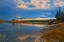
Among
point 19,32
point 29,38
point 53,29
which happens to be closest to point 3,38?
point 19,32

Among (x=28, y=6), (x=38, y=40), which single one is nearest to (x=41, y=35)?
(x=38, y=40)

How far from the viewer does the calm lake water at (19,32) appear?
1691 millimetres

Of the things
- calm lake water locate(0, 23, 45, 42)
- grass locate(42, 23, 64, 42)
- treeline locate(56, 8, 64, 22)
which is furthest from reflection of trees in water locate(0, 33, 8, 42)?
treeline locate(56, 8, 64, 22)

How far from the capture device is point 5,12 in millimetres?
1793

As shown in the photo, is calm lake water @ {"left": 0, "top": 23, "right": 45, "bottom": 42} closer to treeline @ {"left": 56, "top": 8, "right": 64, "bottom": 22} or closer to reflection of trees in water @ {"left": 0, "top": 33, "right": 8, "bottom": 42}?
reflection of trees in water @ {"left": 0, "top": 33, "right": 8, "bottom": 42}

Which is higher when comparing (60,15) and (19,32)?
(60,15)

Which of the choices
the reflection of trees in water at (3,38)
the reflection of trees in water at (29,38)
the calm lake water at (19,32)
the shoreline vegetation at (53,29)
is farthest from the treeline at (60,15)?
the reflection of trees in water at (3,38)

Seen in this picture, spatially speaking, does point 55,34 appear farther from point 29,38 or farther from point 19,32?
point 19,32

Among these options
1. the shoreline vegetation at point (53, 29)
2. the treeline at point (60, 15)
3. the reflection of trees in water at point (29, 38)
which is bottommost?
the reflection of trees in water at point (29, 38)

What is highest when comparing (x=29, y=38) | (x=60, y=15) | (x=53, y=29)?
(x=60, y=15)

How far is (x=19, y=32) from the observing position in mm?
1733

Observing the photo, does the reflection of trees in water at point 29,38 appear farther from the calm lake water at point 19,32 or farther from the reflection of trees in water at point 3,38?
the reflection of trees in water at point 3,38

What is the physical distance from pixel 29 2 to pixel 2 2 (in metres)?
0.42

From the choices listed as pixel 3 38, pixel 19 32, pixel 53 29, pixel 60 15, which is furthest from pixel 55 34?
pixel 3 38
